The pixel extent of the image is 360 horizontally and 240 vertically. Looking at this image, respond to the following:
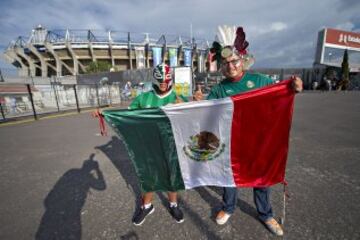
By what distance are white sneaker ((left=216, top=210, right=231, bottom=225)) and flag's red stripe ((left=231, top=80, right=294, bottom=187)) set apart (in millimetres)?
456

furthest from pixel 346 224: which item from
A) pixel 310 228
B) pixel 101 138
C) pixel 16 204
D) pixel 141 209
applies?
pixel 101 138

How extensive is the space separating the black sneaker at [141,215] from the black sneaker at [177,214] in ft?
0.97

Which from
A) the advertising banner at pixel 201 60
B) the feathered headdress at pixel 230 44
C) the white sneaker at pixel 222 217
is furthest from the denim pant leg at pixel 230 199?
the advertising banner at pixel 201 60

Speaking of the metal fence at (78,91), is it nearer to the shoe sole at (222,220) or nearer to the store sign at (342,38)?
the store sign at (342,38)

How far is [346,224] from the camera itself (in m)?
2.09

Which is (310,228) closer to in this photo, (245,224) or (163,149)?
(245,224)

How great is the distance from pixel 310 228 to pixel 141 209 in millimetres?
2009

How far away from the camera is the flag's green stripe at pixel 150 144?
2127mm

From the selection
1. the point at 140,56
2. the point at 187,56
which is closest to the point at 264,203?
the point at 140,56

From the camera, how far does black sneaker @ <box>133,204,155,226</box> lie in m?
2.30

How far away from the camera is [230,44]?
2.25m

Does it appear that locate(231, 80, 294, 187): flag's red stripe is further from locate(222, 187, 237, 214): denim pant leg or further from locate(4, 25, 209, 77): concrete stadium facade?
locate(4, 25, 209, 77): concrete stadium facade

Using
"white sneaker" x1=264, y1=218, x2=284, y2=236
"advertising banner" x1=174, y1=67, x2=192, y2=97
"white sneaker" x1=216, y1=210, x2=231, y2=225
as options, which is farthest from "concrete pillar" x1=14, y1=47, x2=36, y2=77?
"white sneaker" x1=264, y1=218, x2=284, y2=236

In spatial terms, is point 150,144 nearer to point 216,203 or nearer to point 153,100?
point 153,100
